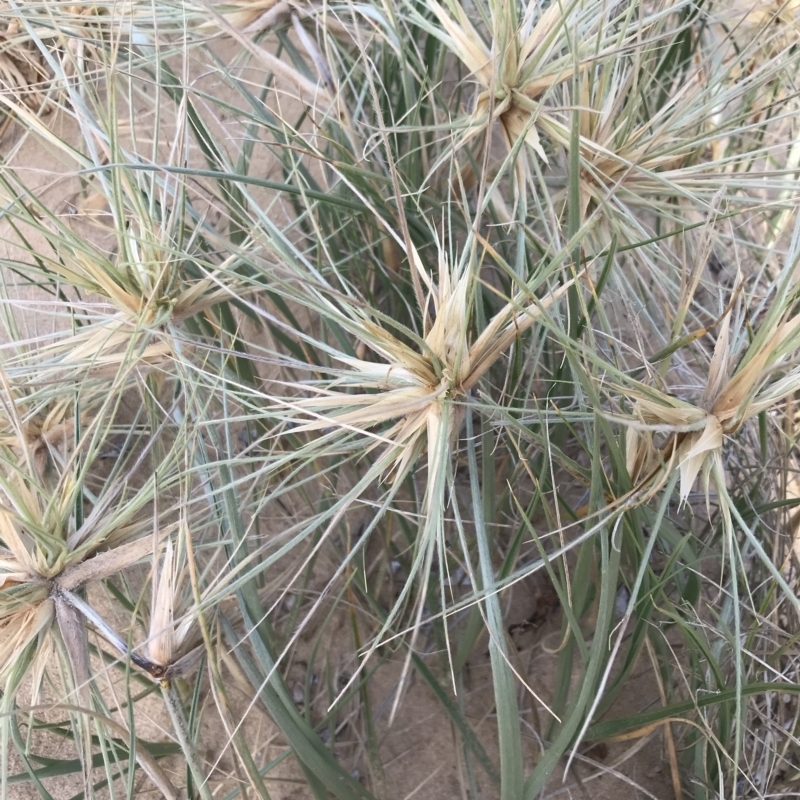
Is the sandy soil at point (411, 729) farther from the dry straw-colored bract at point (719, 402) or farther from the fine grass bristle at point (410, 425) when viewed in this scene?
the dry straw-colored bract at point (719, 402)

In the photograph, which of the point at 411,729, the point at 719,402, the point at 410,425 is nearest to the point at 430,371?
the point at 410,425

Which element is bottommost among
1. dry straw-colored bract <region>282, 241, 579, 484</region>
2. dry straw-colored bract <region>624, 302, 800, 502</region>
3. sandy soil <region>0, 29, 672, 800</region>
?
sandy soil <region>0, 29, 672, 800</region>

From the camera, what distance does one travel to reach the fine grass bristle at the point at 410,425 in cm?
38

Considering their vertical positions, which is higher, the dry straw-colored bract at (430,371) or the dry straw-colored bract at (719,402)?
the dry straw-colored bract at (430,371)

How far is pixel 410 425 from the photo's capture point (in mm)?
381

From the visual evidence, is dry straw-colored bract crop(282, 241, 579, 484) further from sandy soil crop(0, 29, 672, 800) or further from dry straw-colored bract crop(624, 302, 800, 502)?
sandy soil crop(0, 29, 672, 800)

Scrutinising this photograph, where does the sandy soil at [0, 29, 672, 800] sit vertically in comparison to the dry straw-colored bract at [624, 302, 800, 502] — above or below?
below

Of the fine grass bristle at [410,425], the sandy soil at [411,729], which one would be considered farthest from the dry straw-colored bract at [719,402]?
the sandy soil at [411,729]

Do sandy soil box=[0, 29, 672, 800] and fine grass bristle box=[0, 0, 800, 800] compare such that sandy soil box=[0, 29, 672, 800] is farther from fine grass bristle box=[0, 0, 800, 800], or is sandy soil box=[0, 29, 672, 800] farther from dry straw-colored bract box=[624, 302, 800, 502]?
dry straw-colored bract box=[624, 302, 800, 502]

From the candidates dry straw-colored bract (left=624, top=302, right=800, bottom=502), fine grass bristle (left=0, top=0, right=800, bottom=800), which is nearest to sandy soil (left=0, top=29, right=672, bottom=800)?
fine grass bristle (left=0, top=0, right=800, bottom=800)

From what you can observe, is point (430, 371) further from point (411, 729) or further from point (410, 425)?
point (411, 729)

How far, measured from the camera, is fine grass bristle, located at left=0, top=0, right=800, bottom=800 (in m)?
0.38

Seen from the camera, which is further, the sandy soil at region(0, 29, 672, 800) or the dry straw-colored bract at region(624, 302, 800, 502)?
the sandy soil at region(0, 29, 672, 800)

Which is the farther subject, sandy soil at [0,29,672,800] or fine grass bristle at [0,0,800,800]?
sandy soil at [0,29,672,800]
